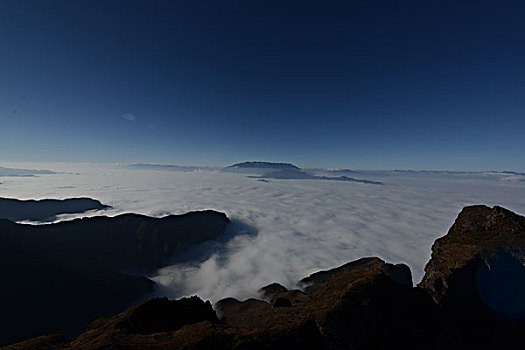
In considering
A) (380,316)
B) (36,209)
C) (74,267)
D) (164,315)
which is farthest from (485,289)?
(36,209)

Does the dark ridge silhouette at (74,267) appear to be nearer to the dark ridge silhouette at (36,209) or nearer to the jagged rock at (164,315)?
the jagged rock at (164,315)

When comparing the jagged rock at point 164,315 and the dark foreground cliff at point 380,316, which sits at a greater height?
the dark foreground cliff at point 380,316

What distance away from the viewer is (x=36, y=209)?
104125mm

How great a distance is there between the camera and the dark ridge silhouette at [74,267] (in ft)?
104

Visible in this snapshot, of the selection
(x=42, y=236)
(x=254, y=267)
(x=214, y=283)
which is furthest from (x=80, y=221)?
(x=254, y=267)

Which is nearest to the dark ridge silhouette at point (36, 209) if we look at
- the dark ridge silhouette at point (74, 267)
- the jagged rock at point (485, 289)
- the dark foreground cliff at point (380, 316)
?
the dark ridge silhouette at point (74, 267)

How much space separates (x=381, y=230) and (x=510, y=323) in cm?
11960

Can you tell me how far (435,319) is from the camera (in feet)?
35.5

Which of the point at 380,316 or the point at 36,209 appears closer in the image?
the point at 380,316

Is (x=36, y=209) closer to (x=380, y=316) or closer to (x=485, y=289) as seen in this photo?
(x=380, y=316)

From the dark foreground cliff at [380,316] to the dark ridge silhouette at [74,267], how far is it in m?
33.6

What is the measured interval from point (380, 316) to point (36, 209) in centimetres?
15313

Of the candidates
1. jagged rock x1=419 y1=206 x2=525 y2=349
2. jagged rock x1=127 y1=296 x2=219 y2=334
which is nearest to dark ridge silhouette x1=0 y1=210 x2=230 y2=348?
jagged rock x1=127 y1=296 x2=219 y2=334

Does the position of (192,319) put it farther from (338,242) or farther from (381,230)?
(381,230)
